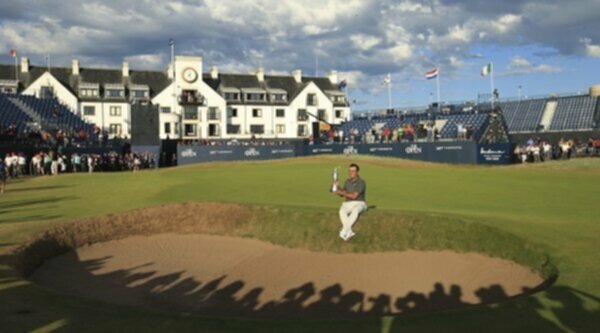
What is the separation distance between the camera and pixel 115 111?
84.9 meters

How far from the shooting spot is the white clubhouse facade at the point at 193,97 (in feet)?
273

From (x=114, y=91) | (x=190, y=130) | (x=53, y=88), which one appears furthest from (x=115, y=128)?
(x=190, y=130)

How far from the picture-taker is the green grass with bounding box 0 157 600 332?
25.7ft

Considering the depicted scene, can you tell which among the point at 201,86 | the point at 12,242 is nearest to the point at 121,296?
the point at 12,242

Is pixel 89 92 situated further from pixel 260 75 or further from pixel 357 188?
pixel 357 188

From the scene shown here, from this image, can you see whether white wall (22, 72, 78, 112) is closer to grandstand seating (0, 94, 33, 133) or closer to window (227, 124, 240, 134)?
grandstand seating (0, 94, 33, 133)

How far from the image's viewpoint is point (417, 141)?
50688mm

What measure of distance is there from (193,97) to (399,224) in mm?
75056

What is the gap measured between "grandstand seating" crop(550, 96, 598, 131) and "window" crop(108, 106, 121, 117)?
61.6 m

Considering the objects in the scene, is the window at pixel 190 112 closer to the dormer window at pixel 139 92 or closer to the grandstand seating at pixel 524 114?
the dormer window at pixel 139 92

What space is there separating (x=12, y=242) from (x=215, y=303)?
5.95m

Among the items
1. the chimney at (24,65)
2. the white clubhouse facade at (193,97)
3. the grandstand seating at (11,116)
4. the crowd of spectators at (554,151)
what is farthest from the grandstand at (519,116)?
the chimney at (24,65)

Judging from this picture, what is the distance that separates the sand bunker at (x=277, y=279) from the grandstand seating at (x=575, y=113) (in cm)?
5352

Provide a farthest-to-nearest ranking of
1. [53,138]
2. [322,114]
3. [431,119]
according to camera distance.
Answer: [322,114] < [431,119] < [53,138]
